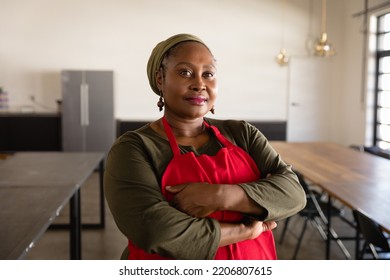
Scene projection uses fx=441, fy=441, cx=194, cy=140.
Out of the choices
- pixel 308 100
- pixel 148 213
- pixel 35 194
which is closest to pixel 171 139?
pixel 148 213

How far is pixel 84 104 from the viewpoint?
7801 mm

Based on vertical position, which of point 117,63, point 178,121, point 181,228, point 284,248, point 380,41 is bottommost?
point 284,248

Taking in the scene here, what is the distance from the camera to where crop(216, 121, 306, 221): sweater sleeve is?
Answer: 117cm

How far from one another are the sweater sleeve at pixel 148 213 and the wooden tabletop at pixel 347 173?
4.71 feet

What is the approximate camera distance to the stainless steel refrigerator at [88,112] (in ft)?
24.3

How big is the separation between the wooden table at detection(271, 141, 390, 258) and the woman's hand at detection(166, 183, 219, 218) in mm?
1398

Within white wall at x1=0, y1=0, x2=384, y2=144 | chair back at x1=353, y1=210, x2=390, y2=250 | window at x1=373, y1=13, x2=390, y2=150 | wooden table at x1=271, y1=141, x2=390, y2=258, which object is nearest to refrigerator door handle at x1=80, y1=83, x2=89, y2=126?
white wall at x1=0, y1=0, x2=384, y2=144

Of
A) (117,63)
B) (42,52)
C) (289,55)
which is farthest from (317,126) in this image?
(42,52)

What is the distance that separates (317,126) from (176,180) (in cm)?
470

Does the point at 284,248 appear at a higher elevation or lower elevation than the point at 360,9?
lower

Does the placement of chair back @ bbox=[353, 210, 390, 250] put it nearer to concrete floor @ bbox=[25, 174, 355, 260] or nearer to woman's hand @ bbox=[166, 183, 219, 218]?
concrete floor @ bbox=[25, 174, 355, 260]

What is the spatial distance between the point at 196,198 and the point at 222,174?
120 millimetres
